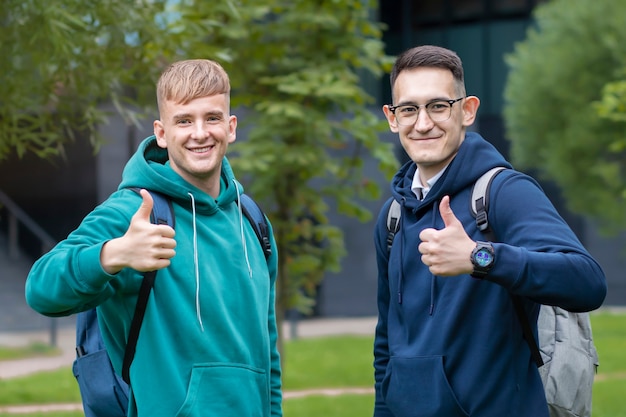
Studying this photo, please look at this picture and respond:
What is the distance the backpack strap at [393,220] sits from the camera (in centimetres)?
370

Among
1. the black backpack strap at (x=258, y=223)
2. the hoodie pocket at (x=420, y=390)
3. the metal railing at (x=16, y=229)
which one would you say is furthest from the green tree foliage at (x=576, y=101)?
the hoodie pocket at (x=420, y=390)

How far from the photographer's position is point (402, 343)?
351cm

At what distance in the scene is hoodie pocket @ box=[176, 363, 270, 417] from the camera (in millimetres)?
3246

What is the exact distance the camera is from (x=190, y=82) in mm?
3428

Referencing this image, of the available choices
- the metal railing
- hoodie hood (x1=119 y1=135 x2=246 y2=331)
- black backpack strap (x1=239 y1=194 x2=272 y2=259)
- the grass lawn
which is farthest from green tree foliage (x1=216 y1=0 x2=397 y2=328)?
the metal railing

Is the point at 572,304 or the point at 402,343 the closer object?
the point at 572,304

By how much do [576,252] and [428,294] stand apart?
571 millimetres

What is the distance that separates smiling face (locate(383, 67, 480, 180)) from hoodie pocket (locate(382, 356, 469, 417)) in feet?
2.25

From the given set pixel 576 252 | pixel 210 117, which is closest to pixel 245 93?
pixel 210 117

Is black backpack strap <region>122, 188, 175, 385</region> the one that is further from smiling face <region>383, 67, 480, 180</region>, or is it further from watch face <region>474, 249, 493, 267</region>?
watch face <region>474, 249, 493, 267</region>

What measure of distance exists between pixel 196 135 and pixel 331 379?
10.4 m

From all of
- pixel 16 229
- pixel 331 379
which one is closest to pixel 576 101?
pixel 331 379

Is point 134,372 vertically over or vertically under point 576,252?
under

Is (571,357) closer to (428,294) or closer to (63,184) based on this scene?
(428,294)
